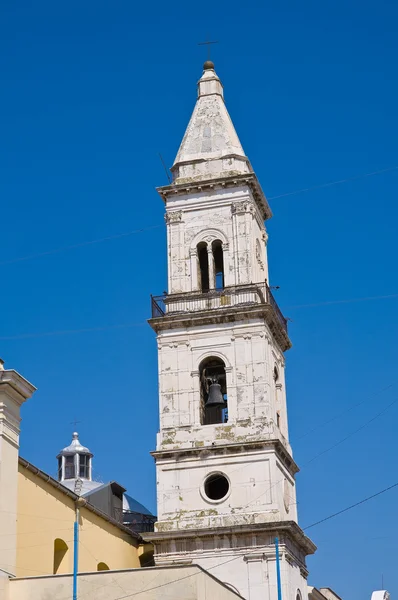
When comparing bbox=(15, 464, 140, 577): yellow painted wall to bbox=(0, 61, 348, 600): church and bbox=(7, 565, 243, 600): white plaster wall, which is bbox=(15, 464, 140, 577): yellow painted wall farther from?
bbox=(7, 565, 243, 600): white plaster wall

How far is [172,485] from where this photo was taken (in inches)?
1796

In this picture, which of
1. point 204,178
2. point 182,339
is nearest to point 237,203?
point 204,178

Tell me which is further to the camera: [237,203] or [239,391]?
[237,203]

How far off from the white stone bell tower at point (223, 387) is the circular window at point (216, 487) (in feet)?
0.16

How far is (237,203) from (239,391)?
8.07 metres

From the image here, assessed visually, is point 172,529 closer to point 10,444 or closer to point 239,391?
point 239,391

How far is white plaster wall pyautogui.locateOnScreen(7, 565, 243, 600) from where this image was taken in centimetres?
3152

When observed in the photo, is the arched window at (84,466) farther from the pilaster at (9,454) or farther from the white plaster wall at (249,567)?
the pilaster at (9,454)

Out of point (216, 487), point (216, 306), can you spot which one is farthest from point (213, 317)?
point (216, 487)

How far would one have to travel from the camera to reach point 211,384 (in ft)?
155

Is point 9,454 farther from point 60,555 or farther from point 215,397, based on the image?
point 215,397

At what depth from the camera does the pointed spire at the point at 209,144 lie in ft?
166

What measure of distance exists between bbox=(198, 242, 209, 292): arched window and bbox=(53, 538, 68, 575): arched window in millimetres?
13142

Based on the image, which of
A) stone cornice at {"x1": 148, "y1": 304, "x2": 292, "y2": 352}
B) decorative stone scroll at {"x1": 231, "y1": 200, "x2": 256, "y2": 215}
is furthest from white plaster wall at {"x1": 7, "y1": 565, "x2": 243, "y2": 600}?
decorative stone scroll at {"x1": 231, "y1": 200, "x2": 256, "y2": 215}
